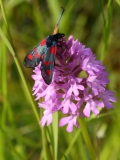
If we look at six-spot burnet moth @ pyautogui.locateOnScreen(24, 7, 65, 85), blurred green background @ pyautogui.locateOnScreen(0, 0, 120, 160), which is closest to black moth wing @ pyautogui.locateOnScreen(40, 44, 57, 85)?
six-spot burnet moth @ pyautogui.locateOnScreen(24, 7, 65, 85)

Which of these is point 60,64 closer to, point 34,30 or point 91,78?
point 91,78

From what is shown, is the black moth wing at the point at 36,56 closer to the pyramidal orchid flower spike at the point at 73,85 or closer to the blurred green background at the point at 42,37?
the pyramidal orchid flower spike at the point at 73,85

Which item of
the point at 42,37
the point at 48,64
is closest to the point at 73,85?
the point at 48,64

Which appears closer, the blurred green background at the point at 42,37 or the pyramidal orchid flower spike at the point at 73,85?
the pyramidal orchid flower spike at the point at 73,85

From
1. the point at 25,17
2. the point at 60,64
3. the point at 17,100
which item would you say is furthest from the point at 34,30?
the point at 60,64

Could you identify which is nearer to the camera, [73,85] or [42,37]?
[73,85]

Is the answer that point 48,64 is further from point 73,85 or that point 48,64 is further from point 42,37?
point 42,37

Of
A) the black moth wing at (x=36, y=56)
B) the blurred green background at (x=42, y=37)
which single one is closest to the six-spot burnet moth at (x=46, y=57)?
the black moth wing at (x=36, y=56)

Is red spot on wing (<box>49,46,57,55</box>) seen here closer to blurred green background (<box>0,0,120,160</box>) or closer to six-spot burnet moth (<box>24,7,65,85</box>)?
six-spot burnet moth (<box>24,7,65,85</box>)
